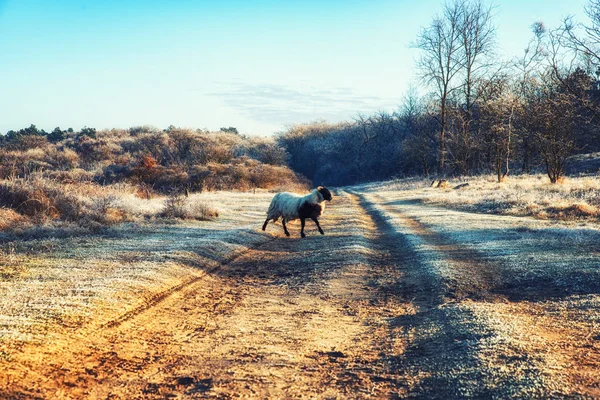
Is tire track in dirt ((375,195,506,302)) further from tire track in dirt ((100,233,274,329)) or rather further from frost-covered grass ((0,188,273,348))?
frost-covered grass ((0,188,273,348))

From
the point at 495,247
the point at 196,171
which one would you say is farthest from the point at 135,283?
the point at 196,171

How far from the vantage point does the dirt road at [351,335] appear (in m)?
4.54

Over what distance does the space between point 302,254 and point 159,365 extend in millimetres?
7407

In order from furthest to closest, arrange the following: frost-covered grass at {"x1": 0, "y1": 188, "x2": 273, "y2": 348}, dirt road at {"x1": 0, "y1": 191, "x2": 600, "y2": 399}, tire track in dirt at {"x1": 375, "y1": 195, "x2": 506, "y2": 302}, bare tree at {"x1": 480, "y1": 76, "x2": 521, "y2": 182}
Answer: bare tree at {"x1": 480, "y1": 76, "x2": 521, "y2": 182}
tire track in dirt at {"x1": 375, "y1": 195, "x2": 506, "y2": 302}
frost-covered grass at {"x1": 0, "y1": 188, "x2": 273, "y2": 348}
dirt road at {"x1": 0, "y1": 191, "x2": 600, "y2": 399}

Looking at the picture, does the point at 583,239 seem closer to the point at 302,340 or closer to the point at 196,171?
the point at 302,340

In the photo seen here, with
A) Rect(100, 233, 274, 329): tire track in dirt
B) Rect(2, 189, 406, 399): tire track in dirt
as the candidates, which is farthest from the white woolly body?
Rect(2, 189, 406, 399): tire track in dirt

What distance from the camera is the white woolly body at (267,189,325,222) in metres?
15.6

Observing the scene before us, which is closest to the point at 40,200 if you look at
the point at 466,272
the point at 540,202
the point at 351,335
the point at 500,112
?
the point at 351,335

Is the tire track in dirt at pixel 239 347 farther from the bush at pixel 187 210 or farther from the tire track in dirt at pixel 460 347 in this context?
the bush at pixel 187 210

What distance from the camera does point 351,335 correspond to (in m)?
6.23

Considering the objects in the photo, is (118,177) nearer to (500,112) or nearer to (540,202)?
(500,112)

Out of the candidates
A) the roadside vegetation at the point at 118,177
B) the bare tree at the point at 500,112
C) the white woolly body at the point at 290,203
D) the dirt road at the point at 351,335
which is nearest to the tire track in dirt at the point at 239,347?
the dirt road at the point at 351,335

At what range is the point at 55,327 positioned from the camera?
5969 millimetres

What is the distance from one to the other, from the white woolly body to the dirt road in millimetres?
4396
